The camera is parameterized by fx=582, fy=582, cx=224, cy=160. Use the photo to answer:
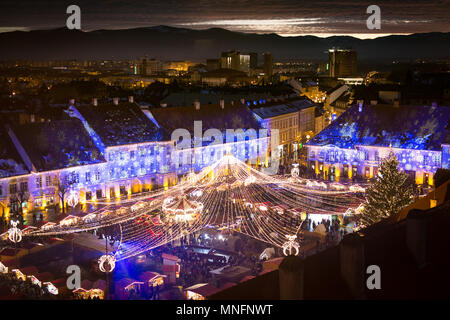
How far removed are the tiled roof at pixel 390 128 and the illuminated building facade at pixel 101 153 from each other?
9.21 m

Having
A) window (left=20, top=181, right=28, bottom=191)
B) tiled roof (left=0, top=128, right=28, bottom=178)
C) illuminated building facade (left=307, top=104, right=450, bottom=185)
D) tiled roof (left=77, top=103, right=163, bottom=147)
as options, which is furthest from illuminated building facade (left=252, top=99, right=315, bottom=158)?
window (left=20, top=181, right=28, bottom=191)

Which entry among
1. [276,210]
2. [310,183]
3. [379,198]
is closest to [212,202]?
[276,210]

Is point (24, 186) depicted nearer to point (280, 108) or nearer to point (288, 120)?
point (280, 108)

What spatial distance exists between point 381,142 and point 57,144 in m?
24.5

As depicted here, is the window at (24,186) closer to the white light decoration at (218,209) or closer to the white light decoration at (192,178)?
the white light decoration at (218,209)

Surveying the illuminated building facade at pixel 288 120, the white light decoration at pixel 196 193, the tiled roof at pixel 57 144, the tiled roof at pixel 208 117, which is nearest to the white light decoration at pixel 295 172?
the tiled roof at pixel 208 117

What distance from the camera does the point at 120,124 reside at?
141 ft

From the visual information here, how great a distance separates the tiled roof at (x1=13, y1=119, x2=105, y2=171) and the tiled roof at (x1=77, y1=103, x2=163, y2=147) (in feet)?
3.95

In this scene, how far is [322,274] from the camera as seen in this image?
429 inches

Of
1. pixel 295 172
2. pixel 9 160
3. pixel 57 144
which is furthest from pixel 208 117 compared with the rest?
pixel 9 160

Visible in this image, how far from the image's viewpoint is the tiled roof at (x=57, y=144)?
37312 mm

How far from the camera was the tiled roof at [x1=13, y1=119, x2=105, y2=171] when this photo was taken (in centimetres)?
3731
